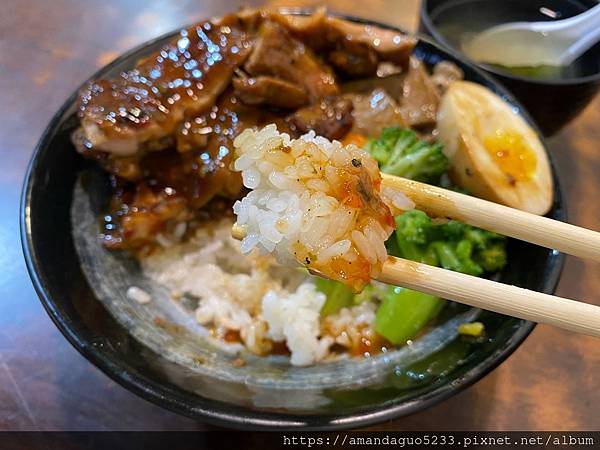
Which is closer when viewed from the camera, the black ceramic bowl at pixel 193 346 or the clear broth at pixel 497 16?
the black ceramic bowl at pixel 193 346

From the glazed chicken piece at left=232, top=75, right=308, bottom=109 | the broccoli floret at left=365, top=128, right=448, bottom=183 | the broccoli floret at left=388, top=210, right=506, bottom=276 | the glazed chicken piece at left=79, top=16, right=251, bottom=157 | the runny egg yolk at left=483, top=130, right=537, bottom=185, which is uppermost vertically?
the glazed chicken piece at left=79, top=16, right=251, bottom=157

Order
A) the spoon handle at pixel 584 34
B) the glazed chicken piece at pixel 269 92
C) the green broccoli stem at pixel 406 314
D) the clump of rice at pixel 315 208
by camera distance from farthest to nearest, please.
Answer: the spoon handle at pixel 584 34, the glazed chicken piece at pixel 269 92, the green broccoli stem at pixel 406 314, the clump of rice at pixel 315 208

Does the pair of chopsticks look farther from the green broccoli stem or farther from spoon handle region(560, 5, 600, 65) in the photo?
spoon handle region(560, 5, 600, 65)

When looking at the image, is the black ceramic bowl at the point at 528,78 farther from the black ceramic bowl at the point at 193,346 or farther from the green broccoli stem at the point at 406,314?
the green broccoli stem at the point at 406,314

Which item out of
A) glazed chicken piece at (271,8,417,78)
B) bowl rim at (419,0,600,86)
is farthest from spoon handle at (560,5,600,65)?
glazed chicken piece at (271,8,417,78)

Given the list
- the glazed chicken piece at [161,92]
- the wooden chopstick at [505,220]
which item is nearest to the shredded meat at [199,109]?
the glazed chicken piece at [161,92]

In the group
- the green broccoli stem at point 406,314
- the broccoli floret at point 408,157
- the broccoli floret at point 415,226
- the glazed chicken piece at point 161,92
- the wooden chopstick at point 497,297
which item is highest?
the glazed chicken piece at point 161,92

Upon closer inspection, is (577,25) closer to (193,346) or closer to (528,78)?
(528,78)
